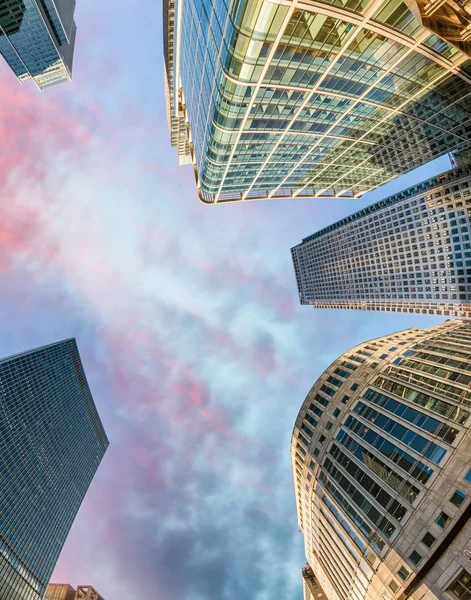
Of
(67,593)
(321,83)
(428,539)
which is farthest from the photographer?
(67,593)

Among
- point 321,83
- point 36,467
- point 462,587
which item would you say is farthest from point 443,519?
point 36,467

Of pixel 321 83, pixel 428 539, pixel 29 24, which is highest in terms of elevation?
pixel 29 24

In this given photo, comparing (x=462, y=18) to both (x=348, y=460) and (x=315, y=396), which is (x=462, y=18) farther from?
(x=315, y=396)

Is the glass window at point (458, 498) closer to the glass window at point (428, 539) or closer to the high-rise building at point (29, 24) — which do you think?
the glass window at point (428, 539)

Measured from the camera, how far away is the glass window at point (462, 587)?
2706cm

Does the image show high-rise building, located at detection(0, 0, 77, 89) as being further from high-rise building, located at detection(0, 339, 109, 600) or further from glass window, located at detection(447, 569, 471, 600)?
glass window, located at detection(447, 569, 471, 600)

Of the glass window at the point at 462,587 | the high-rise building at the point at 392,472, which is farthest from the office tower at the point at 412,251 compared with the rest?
the glass window at the point at 462,587

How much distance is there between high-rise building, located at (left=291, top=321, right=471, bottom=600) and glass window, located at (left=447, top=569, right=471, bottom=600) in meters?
0.09

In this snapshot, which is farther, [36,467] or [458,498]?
[36,467]

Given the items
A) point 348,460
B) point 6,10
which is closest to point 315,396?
point 348,460

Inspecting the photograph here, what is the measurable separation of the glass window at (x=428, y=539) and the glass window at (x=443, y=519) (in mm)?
1595

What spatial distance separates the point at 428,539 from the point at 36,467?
177778 mm

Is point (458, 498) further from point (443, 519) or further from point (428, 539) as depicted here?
point (428, 539)

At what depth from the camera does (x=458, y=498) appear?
30.0m
